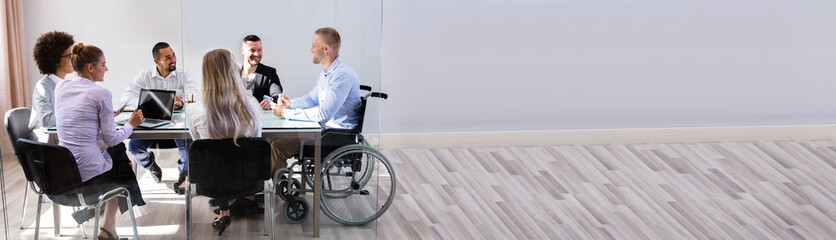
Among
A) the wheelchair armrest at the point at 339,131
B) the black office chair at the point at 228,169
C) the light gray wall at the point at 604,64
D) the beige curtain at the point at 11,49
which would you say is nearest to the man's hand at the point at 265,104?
the black office chair at the point at 228,169

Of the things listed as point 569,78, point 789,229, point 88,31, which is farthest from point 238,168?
point 569,78

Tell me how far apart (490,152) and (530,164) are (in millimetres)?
427

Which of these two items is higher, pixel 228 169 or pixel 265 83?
pixel 265 83

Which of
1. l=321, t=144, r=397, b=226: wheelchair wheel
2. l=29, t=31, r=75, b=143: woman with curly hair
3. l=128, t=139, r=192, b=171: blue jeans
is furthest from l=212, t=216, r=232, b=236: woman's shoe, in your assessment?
l=29, t=31, r=75, b=143: woman with curly hair

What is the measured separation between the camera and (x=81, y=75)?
3.47m

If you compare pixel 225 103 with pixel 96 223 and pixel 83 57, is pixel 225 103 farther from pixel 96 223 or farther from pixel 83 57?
pixel 96 223

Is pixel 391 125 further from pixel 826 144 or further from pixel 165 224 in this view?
pixel 826 144

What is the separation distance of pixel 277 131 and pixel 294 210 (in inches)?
15.3

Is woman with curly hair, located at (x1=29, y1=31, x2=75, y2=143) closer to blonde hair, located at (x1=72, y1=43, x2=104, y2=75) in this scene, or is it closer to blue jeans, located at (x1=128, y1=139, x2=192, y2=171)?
blonde hair, located at (x1=72, y1=43, x2=104, y2=75)

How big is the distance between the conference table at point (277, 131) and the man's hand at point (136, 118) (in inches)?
1.3

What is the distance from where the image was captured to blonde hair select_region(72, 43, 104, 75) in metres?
3.47

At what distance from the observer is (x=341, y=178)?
11.8ft

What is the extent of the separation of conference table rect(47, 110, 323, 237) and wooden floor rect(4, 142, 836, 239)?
10 centimetres

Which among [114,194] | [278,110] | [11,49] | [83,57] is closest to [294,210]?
[278,110]
